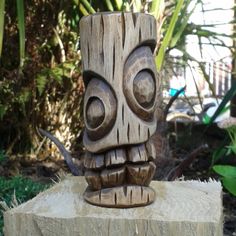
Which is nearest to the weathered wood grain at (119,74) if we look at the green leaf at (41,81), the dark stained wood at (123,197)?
the dark stained wood at (123,197)

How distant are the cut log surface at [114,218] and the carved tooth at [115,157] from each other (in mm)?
131

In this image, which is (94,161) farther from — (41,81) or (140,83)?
(41,81)

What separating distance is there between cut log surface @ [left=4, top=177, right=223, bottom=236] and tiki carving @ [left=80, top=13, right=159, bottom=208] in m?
0.06

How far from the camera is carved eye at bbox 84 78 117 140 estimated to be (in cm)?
137

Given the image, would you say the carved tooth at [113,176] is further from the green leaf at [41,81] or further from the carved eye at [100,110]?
the green leaf at [41,81]

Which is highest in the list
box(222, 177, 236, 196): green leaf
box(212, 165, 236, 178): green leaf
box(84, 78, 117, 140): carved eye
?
box(84, 78, 117, 140): carved eye

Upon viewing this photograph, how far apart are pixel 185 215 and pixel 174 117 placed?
9.05 ft

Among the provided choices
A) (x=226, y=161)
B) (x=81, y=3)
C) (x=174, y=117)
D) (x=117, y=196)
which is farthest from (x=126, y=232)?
(x=174, y=117)

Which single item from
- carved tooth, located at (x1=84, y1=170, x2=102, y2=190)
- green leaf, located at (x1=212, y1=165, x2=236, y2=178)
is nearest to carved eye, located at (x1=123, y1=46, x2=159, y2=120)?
carved tooth, located at (x1=84, y1=170, x2=102, y2=190)

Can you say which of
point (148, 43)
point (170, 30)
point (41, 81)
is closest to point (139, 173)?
point (148, 43)

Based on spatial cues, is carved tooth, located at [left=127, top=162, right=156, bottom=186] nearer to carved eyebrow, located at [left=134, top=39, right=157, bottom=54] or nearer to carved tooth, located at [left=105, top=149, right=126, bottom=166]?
carved tooth, located at [left=105, top=149, right=126, bottom=166]

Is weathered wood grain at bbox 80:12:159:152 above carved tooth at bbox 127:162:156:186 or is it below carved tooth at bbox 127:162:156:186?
above

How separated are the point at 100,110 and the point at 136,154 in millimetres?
155

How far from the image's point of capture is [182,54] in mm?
3100
